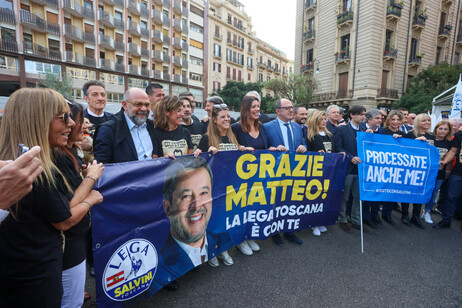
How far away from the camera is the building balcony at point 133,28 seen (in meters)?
30.1

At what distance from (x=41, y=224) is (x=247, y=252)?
8.26 ft

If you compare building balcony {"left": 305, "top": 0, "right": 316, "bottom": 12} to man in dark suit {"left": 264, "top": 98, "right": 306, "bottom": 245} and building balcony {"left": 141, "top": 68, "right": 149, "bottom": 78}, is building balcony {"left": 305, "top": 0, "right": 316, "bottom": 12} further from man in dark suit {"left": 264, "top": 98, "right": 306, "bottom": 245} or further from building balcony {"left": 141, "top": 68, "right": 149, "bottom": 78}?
man in dark suit {"left": 264, "top": 98, "right": 306, "bottom": 245}

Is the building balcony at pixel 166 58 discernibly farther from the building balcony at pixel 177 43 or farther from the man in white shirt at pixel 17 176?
the man in white shirt at pixel 17 176

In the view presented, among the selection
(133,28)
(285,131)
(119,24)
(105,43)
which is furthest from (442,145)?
(133,28)

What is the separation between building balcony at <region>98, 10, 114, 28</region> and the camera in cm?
2755

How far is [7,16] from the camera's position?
70.0 ft

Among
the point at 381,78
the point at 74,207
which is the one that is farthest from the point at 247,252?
the point at 381,78

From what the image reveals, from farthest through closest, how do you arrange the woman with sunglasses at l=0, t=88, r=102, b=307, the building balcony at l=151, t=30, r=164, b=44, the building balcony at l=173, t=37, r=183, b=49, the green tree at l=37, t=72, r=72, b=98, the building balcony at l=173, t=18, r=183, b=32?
the building balcony at l=173, t=37, r=183, b=49 < the building balcony at l=173, t=18, r=183, b=32 < the building balcony at l=151, t=30, r=164, b=44 < the green tree at l=37, t=72, r=72, b=98 < the woman with sunglasses at l=0, t=88, r=102, b=307

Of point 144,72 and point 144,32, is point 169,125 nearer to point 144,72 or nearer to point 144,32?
point 144,72

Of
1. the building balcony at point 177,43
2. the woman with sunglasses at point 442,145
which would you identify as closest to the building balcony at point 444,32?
the woman with sunglasses at point 442,145

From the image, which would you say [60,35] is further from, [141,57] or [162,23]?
[162,23]

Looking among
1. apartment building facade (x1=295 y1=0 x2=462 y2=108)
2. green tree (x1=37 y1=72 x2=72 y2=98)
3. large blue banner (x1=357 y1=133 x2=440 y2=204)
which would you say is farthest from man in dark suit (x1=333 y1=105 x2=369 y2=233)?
green tree (x1=37 y1=72 x2=72 y2=98)

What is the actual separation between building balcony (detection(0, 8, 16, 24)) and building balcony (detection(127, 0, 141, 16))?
12203mm

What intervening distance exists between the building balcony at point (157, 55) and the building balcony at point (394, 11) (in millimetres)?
27039
